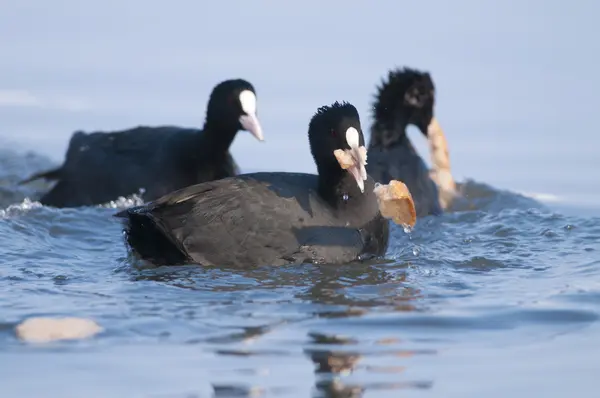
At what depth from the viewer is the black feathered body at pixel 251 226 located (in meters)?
6.82

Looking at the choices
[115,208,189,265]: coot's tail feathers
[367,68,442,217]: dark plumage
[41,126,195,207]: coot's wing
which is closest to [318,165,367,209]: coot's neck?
[115,208,189,265]: coot's tail feathers

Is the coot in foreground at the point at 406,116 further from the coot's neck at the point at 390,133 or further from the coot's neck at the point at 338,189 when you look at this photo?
the coot's neck at the point at 338,189

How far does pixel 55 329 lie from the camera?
17.7 ft

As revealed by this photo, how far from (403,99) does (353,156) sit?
3.49 m

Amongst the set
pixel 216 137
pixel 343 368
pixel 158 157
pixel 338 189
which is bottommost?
pixel 343 368

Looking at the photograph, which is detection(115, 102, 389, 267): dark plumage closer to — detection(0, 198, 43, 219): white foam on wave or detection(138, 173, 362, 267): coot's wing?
detection(138, 173, 362, 267): coot's wing

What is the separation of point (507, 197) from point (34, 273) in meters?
4.30

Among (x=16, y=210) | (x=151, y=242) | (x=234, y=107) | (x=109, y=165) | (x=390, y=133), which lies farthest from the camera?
(x=390, y=133)

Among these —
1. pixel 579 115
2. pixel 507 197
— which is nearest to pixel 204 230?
pixel 507 197

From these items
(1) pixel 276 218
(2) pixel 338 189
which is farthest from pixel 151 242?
(2) pixel 338 189

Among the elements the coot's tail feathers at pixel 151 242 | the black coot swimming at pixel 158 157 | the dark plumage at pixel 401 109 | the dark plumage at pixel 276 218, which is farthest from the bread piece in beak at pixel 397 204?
the dark plumage at pixel 401 109

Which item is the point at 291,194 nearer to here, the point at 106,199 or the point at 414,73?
the point at 106,199

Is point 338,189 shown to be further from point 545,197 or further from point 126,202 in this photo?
point 545,197

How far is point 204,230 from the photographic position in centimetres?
687
